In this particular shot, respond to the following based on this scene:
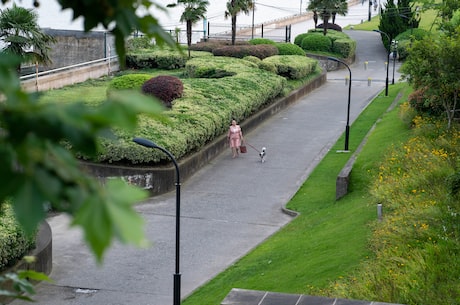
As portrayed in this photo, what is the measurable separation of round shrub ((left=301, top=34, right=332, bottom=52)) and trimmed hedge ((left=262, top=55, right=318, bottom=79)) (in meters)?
15.0

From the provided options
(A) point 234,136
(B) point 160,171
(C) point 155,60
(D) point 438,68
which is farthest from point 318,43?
(B) point 160,171

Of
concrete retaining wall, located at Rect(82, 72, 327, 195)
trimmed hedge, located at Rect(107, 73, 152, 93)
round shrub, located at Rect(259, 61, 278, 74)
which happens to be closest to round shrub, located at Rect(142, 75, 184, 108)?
trimmed hedge, located at Rect(107, 73, 152, 93)

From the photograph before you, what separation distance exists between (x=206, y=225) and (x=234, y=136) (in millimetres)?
8176

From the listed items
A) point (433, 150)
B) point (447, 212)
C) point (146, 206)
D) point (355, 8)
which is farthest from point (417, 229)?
point (355, 8)

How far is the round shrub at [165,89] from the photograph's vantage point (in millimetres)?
33969

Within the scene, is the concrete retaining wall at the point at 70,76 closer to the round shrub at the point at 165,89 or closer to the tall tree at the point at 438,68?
the round shrub at the point at 165,89

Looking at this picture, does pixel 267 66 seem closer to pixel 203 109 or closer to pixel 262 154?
pixel 203 109

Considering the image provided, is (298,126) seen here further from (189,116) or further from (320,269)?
(320,269)

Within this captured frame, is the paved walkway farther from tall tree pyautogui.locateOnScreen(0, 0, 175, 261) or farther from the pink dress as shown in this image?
tall tree pyautogui.locateOnScreen(0, 0, 175, 261)

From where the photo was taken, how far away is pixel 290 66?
47.4 m

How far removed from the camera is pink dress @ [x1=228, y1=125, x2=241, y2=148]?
32844mm

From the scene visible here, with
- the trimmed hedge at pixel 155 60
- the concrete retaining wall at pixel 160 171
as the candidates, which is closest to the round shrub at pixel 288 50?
the trimmed hedge at pixel 155 60

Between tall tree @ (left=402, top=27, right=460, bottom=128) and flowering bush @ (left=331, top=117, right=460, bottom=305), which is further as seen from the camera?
tall tree @ (left=402, top=27, right=460, bottom=128)

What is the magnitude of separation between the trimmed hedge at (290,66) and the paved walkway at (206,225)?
6416mm
